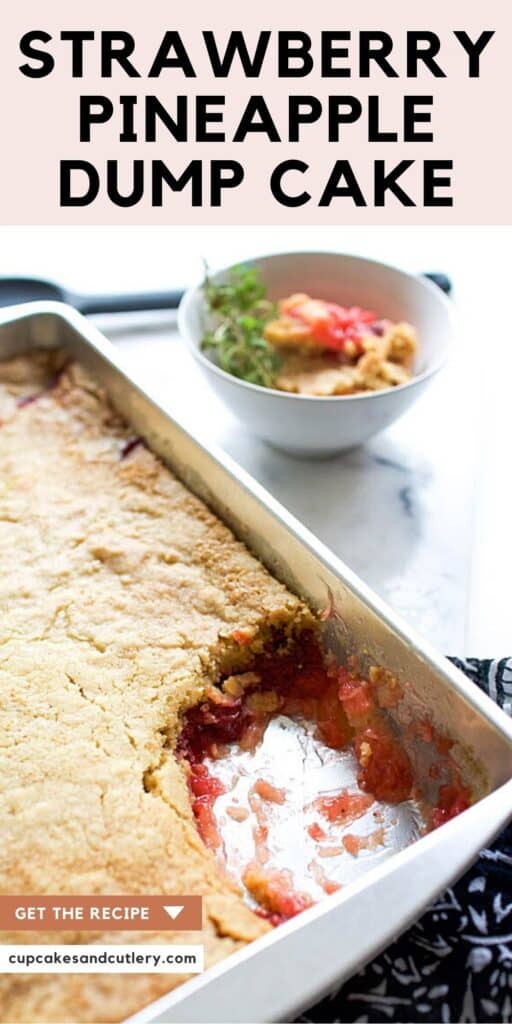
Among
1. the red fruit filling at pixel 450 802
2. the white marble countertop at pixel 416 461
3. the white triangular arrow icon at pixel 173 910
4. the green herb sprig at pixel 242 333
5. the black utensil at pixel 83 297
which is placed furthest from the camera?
the black utensil at pixel 83 297

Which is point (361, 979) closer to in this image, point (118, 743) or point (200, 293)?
point (118, 743)

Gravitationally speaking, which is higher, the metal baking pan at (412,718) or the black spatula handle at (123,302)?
the black spatula handle at (123,302)

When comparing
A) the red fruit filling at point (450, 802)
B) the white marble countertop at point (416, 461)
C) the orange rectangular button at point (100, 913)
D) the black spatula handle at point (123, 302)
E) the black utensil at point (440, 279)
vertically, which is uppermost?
the black utensil at point (440, 279)

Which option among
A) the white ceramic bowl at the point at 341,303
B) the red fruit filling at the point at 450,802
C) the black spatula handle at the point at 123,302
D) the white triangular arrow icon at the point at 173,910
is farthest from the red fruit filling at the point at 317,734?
the black spatula handle at the point at 123,302

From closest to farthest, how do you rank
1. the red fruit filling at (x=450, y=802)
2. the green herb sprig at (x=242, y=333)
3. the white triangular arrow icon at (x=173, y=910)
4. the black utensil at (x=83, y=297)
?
the white triangular arrow icon at (x=173, y=910)
the red fruit filling at (x=450, y=802)
the green herb sprig at (x=242, y=333)
the black utensil at (x=83, y=297)

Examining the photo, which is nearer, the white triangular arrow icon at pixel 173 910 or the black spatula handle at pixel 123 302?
the white triangular arrow icon at pixel 173 910

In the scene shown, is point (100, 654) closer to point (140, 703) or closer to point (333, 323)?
point (140, 703)

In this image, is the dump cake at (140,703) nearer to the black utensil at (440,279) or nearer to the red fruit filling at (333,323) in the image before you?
the red fruit filling at (333,323)
